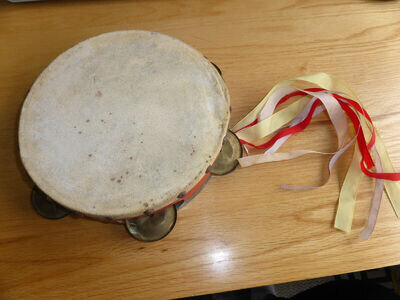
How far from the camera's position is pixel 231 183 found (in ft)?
2.16

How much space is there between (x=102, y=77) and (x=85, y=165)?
6.2 inches

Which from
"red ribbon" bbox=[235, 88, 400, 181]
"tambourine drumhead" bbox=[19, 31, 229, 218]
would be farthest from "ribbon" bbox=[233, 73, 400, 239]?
"tambourine drumhead" bbox=[19, 31, 229, 218]

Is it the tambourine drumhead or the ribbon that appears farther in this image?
the ribbon

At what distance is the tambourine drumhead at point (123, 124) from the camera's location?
52 centimetres

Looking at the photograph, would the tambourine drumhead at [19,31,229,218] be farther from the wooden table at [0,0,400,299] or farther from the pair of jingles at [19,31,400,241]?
the wooden table at [0,0,400,299]

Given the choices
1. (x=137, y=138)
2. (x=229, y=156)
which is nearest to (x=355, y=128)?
(x=229, y=156)

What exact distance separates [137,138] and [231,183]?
0.22m

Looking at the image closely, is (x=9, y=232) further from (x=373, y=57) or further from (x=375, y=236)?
(x=373, y=57)

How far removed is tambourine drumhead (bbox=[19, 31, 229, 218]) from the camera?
52cm

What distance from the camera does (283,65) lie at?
0.74 m

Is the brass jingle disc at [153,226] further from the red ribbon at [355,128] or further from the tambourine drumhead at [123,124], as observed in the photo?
the red ribbon at [355,128]

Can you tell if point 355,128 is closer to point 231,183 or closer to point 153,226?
point 231,183

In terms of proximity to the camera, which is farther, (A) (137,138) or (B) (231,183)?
(B) (231,183)

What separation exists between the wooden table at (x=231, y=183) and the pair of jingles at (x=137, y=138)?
3 cm
